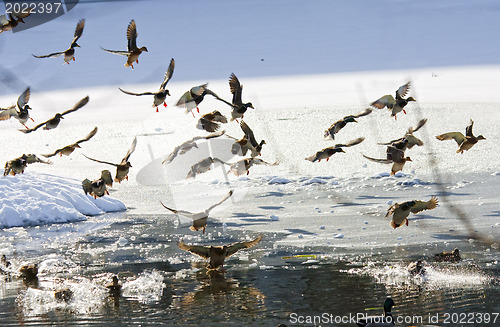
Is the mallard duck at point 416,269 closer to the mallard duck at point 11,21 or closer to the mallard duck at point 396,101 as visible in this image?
the mallard duck at point 396,101

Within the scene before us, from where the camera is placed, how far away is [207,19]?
64.5 ft

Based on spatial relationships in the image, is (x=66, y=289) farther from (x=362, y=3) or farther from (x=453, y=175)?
(x=362, y=3)

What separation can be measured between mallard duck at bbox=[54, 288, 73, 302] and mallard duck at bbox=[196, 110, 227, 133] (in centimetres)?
166

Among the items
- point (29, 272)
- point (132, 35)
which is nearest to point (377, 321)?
point (132, 35)

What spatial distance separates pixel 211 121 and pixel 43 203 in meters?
3.10

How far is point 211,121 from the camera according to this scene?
593 centimetres

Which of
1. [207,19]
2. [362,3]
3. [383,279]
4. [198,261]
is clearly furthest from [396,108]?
[362,3]

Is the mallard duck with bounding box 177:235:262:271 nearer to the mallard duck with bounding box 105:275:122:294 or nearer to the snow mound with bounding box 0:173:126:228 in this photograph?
the mallard duck with bounding box 105:275:122:294

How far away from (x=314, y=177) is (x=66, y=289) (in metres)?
3.93

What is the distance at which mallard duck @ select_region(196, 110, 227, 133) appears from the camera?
5.73 m

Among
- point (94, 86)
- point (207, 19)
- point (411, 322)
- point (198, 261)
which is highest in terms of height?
point (207, 19)

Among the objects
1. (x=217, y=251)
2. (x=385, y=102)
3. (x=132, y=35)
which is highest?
(x=132, y=35)

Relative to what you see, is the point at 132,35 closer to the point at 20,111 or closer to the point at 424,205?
the point at 20,111

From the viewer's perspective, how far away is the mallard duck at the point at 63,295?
5829mm
